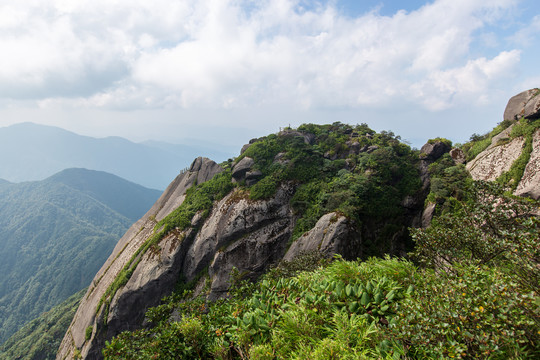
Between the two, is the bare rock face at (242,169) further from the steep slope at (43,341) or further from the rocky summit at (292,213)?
the steep slope at (43,341)

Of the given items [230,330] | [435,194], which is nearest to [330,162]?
[435,194]

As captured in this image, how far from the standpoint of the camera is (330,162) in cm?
3055

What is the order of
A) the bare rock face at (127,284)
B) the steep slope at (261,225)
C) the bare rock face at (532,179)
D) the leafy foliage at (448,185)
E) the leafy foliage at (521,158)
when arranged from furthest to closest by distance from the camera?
1. the bare rock face at (127,284)
2. the steep slope at (261,225)
3. the leafy foliage at (448,185)
4. the leafy foliage at (521,158)
5. the bare rock face at (532,179)

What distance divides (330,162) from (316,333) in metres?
26.7

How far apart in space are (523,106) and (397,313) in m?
29.3

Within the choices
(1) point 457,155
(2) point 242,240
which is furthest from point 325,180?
(1) point 457,155

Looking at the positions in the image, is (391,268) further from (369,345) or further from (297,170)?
(297,170)

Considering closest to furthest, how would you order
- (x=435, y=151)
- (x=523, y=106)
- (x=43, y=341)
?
(x=523, y=106), (x=435, y=151), (x=43, y=341)

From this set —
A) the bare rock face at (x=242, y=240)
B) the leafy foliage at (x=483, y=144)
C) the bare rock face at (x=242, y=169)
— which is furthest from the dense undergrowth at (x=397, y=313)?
the bare rock face at (x=242, y=169)

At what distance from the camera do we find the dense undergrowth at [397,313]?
3762 millimetres

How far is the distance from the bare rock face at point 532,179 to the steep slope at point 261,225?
28.2ft

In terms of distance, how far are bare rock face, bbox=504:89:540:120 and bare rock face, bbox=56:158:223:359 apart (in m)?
33.7

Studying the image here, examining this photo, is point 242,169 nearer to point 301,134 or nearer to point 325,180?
point 325,180

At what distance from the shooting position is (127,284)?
25.9 meters
